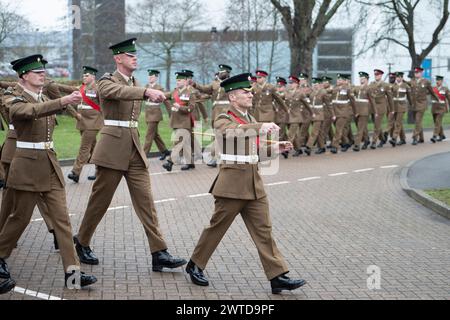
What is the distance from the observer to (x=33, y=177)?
741 centimetres

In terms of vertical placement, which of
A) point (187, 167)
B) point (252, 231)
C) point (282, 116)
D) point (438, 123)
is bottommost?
point (187, 167)

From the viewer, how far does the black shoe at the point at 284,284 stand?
731 cm

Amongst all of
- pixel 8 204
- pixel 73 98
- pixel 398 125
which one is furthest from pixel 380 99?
pixel 73 98

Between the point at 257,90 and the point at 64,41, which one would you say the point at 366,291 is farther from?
the point at 64,41

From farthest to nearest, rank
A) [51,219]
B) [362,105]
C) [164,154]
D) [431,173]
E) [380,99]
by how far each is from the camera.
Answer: [380,99] → [362,105] → [164,154] → [431,173] → [51,219]

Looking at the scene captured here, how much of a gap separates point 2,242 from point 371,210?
6.31 metres

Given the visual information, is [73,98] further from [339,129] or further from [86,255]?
[339,129]

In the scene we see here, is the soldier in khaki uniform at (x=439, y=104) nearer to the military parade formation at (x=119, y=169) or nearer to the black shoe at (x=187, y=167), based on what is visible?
the black shoe at (x=187, y=167)

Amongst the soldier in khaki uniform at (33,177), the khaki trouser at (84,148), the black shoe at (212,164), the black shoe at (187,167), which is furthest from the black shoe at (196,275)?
the black shoe at (212,164)

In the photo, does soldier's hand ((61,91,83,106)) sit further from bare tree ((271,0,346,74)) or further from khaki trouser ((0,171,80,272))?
bare tree ((271,0,346,74))

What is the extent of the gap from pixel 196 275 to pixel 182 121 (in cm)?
995

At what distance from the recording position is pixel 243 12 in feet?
111

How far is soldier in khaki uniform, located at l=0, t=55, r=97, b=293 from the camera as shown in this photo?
24.1ft
